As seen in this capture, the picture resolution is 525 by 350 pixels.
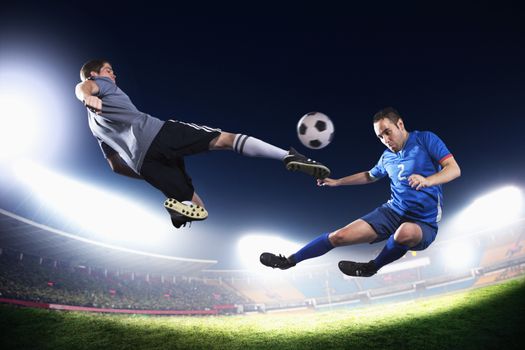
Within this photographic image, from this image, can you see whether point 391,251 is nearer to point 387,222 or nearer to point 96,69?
point 387,222

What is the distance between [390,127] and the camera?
4324 mm

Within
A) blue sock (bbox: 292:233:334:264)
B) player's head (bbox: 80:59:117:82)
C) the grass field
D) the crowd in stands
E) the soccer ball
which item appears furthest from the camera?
the crowd in stands

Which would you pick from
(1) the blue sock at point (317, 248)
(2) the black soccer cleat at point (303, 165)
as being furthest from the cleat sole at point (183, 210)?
(1) the blue sock at point (317, 248)

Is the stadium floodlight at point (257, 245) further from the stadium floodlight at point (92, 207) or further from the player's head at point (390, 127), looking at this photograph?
the player's head at point (390, 127)

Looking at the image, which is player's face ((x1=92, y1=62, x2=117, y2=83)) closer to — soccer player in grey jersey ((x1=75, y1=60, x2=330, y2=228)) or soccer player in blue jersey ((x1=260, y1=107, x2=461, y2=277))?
soccer player in grey jersey ((x1=75, y1=60, x2=330, y2=228))

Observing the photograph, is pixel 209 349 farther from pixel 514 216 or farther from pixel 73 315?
pixel 514 216

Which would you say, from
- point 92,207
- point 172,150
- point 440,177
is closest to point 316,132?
point 440,177

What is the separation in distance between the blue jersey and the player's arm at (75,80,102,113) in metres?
3.88

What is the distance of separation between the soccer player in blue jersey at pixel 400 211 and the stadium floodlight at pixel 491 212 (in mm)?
37488

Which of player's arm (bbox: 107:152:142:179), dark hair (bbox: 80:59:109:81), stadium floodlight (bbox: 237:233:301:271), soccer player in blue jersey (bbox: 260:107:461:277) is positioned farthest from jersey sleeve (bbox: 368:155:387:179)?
stadium floodlight (bbox: 237:233:301:271)

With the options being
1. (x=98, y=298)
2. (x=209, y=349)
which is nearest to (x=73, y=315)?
(x=209, y=349)

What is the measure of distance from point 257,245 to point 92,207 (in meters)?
19.0

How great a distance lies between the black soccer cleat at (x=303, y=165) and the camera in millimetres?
3430

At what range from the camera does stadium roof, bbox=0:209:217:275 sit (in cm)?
2123
